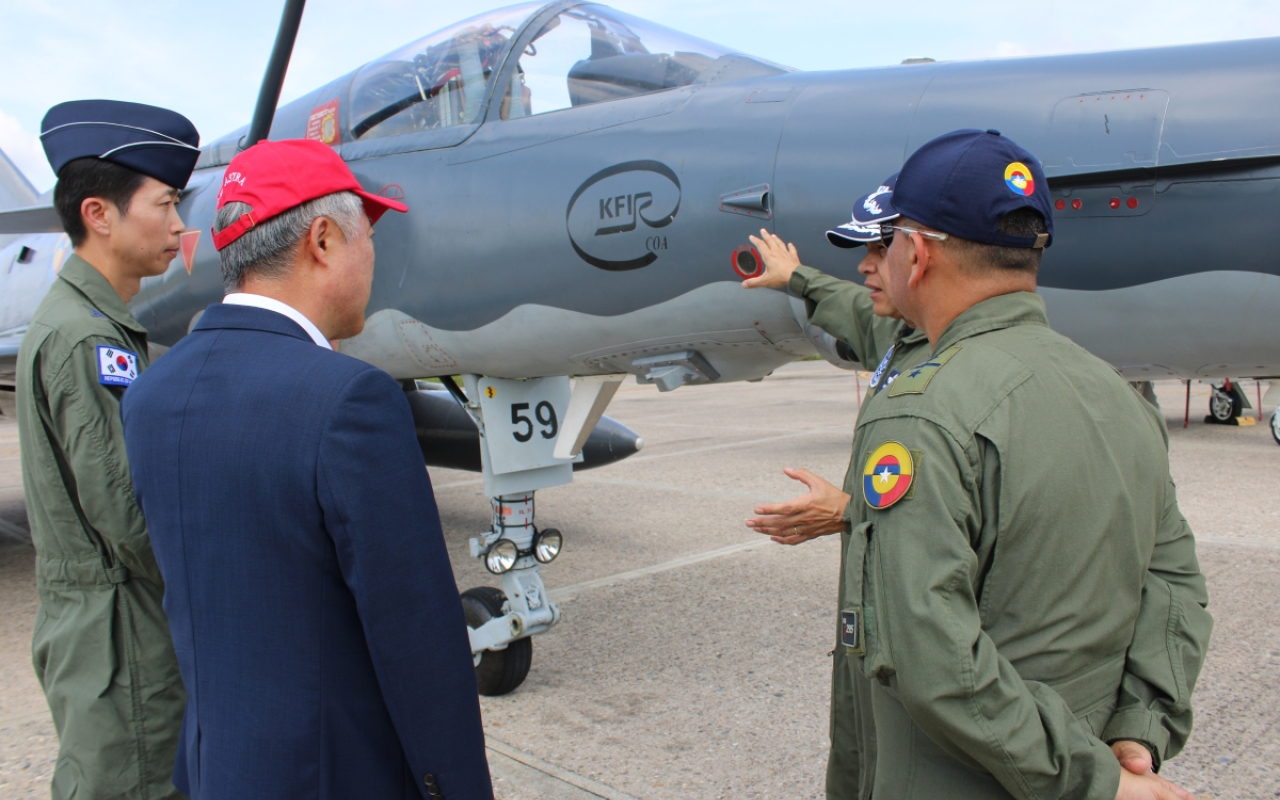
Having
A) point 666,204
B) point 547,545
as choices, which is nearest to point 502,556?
point 547,545

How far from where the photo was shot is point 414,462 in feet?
3.84

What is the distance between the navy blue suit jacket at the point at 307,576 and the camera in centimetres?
111

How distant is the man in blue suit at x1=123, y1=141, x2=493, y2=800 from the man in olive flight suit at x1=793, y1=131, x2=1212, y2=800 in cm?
59

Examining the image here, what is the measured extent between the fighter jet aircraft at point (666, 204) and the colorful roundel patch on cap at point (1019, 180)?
0.82 m

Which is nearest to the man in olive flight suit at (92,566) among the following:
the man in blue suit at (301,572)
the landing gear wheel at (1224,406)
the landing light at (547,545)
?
the man in blue suit at (301,572)

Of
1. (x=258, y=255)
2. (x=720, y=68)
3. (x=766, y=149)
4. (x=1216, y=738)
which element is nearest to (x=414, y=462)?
(x=258, y=255)

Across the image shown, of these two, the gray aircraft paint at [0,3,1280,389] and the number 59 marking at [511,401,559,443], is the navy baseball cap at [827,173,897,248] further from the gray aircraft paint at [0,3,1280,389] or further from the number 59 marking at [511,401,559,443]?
the number 59 marking at [511,401,559,443]

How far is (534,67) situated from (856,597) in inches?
102

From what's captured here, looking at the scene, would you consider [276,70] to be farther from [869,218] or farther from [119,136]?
[869,218]

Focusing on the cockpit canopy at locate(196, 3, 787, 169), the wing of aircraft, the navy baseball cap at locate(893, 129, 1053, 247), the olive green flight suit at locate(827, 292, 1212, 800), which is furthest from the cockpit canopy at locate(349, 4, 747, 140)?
the wing of aircraft

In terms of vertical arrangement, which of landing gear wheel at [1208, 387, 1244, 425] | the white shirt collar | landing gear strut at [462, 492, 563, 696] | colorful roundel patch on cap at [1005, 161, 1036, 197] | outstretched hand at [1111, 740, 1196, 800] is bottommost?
landing gear wheel at [1208, 387, 1244, 425]

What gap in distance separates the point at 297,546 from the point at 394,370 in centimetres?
265

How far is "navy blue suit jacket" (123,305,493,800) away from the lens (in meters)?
1.11

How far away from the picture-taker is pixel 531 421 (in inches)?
154
